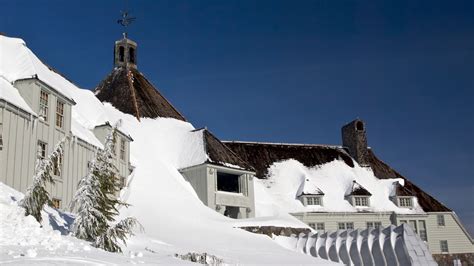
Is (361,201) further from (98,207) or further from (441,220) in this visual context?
(98,207)

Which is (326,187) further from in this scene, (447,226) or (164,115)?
(164,115)

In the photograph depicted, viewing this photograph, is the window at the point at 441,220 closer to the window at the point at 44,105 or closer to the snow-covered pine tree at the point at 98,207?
the window at the point at 44,105

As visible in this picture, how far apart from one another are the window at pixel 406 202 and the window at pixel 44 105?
32.2 meters

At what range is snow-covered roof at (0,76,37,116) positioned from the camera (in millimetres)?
19219

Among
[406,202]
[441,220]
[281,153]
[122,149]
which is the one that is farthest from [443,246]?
[122,149]

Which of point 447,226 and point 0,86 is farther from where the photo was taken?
point 447,226

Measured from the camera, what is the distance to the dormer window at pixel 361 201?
4347 centimetres

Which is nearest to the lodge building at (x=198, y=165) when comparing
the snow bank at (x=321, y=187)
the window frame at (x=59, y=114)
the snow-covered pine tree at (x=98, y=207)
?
the window frame at (x=59, y=114)

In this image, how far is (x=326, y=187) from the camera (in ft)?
145

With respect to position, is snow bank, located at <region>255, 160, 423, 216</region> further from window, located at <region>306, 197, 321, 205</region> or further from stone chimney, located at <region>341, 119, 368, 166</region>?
stone chimney, located at <region>341, 119, 368, 166</region>

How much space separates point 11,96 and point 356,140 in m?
35.9

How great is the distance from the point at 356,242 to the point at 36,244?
1793cm

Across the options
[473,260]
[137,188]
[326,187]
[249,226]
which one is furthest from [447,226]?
[137,188]

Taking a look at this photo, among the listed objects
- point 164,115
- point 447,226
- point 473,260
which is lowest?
point 473,260
